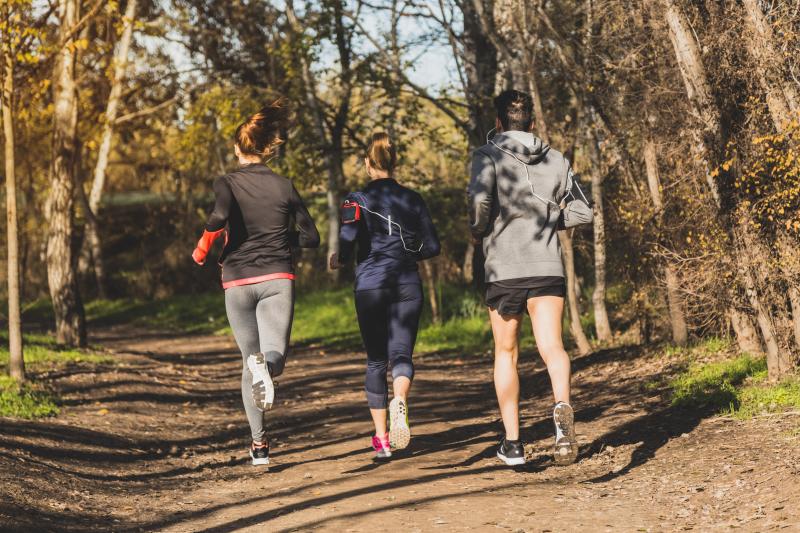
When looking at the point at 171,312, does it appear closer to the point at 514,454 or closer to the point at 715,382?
the point at 715,382

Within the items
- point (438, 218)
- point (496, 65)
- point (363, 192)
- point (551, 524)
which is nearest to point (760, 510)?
point (551, 524)

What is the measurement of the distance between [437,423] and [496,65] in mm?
9157

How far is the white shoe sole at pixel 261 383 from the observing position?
6047mm

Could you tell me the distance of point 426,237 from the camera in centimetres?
662

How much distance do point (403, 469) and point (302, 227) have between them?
168 cm

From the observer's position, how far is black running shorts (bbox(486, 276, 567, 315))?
5871 mm

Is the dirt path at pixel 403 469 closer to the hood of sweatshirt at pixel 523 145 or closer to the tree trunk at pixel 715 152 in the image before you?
the tree trunk at pixel 715 152

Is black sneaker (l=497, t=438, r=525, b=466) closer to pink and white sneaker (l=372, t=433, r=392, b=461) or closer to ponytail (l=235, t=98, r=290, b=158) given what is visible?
pink and white sneaker (l=372, t=433, r=392, b=461)

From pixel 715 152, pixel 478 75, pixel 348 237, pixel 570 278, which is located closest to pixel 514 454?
pixel 348 237

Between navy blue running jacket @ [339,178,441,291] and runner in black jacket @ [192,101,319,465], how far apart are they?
32 cm

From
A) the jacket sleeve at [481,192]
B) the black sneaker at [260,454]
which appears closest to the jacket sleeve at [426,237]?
the jacket sleeve at [481,192]

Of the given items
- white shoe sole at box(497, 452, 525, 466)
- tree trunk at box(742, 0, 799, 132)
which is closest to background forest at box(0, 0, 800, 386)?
tree trunk at box(742, 0, 799, 132)

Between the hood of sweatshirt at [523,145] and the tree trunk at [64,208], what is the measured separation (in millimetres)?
10572

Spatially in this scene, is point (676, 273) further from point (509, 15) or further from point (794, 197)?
point (509, 15)
